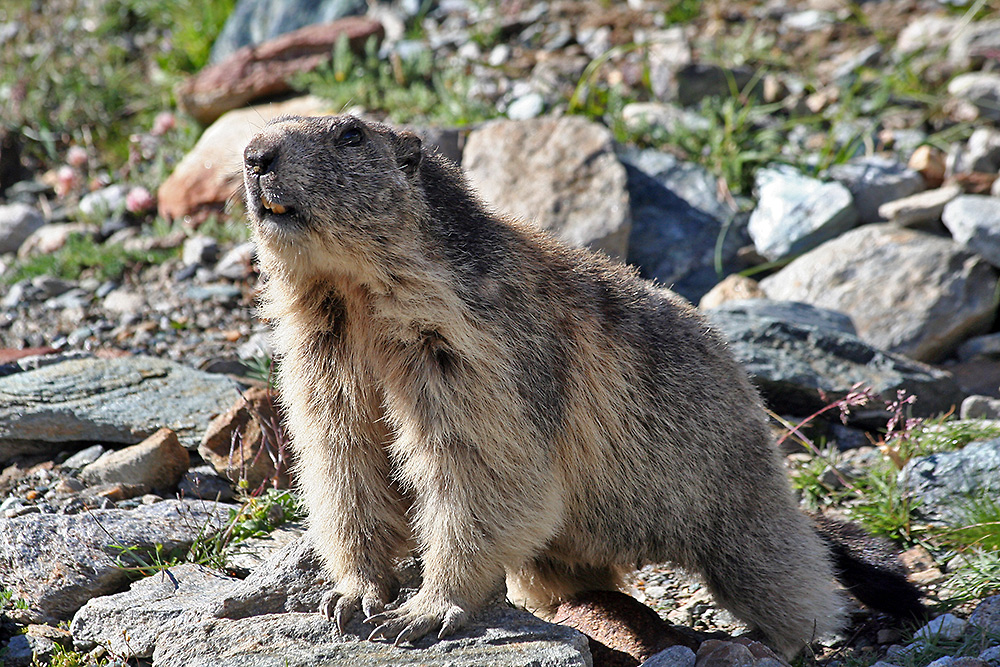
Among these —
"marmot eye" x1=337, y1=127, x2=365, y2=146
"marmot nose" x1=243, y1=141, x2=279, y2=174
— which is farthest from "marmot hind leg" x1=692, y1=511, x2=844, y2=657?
"marmot nose" x1=243, y1=141, x2=279, y2=174

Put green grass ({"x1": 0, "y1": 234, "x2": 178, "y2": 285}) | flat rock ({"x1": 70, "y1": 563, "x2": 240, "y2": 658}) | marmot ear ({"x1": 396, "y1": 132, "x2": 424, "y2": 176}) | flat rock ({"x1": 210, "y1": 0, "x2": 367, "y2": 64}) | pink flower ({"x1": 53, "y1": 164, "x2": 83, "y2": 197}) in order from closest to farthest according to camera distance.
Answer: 1. marmot ear ({"x1": 396, "y1": 132, "x2": 424, "y2": 176})
2. flat rock ({"x1": 70, "y1": 563, "x2": 240, "y2": 658})
3. green grass ({"x1": 0, "y1": 234, "x2": 178, "y2": 285})
4. pink flower ({"x1": 53, "y1": 164, "x2": 83, "y2": 197})
5. flat rock ({"x1": 210, "y1": 0, "x2": 367, "y2": 64})

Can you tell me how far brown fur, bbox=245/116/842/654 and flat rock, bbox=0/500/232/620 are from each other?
4.18 feet

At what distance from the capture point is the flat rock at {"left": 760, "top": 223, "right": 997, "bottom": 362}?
25.6ft

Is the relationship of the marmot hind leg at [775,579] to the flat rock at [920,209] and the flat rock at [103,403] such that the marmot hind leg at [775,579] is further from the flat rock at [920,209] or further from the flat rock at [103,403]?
the flat rock at [920,209]

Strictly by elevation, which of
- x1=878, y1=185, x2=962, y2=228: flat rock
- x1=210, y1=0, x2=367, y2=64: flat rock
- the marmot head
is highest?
x1=210, y1=0, x2=367, y2=64: flat rock

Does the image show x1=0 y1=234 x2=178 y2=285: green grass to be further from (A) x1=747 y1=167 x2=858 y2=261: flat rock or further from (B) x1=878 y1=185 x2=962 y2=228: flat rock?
(B) x1=878 y1=185 x2=962 y2=228: flat rock

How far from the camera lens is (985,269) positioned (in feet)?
26.1

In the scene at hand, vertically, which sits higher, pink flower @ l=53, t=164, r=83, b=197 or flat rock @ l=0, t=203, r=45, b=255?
pink flower @ l=53, t=164, r=83, b=197

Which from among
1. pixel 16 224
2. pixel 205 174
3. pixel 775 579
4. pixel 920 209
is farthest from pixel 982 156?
pixel 16 224

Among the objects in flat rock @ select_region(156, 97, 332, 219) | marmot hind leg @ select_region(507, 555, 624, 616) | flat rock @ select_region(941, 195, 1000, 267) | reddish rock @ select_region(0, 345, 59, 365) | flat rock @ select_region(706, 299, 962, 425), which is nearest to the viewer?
marmot hind leg @ select_region(507, 555, 624, 616)

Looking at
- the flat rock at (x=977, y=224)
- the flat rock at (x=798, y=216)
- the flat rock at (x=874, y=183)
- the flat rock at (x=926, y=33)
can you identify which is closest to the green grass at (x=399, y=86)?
the flat rock at (x=798, y=216)

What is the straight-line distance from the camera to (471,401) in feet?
13.6

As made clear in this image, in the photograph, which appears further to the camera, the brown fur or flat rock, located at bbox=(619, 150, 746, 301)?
flat rock, located at bbox=(619, 150, 746, 301)

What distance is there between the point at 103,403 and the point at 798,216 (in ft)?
19.8
